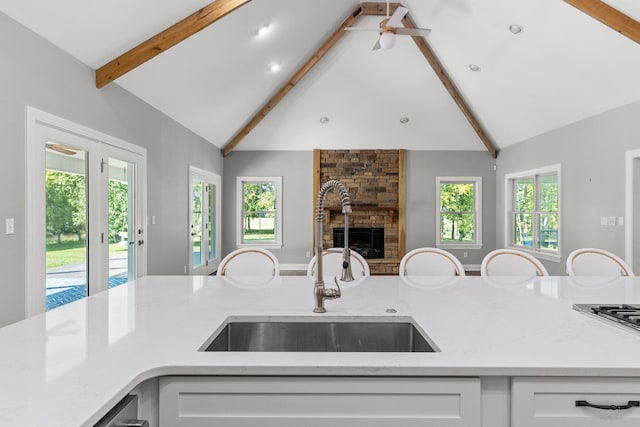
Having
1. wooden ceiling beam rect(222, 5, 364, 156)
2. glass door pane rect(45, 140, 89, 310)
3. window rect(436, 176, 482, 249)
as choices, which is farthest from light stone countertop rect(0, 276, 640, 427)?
window rect(436, 176, 482, 249)

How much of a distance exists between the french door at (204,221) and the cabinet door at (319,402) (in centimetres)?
532

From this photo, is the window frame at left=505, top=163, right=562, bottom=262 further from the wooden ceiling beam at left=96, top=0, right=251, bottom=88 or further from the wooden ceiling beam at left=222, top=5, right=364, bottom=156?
the wooden ceiling beam at left=96, top=0, right=251, bottom=88

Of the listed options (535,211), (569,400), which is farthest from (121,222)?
(535,211)

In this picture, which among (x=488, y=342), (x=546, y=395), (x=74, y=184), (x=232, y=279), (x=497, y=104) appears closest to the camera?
(x=546, y=395)

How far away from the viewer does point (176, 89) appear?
4.57 metres

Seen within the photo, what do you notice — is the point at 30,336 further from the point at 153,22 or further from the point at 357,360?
the point at 153,22

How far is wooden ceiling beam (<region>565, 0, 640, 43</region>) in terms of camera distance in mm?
3355

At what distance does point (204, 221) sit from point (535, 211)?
572 centimetres

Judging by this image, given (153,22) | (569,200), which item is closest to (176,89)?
(153,22)

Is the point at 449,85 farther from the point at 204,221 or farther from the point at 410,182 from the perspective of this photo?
the point at 204,221

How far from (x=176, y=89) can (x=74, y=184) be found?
5.95ft

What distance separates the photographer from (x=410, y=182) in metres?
7.99

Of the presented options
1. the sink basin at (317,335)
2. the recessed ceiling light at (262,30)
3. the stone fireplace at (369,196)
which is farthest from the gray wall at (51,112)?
the stone fireplace at (369,196)

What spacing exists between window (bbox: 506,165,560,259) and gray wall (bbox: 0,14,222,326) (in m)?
5.62
